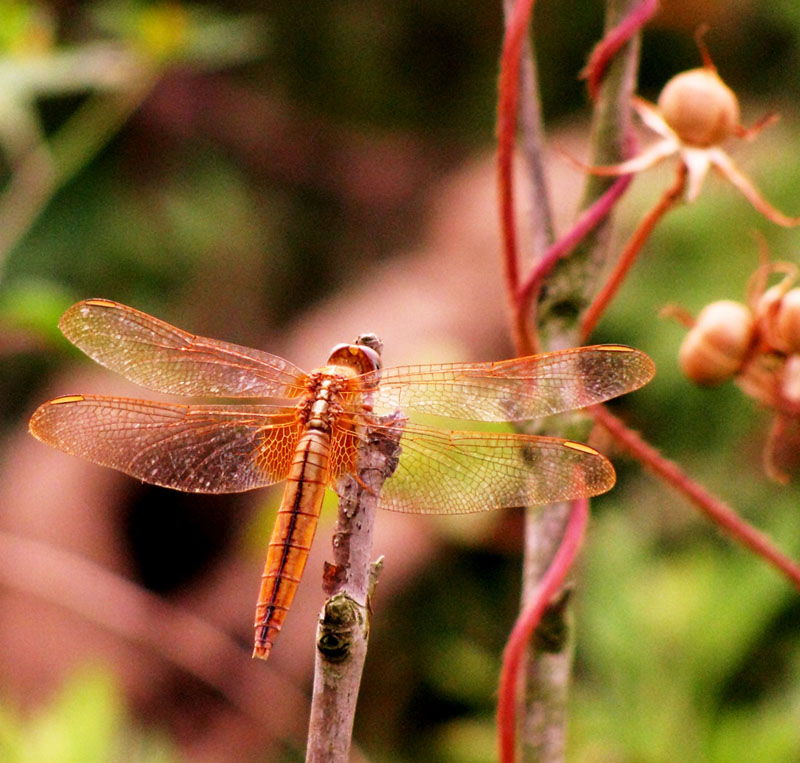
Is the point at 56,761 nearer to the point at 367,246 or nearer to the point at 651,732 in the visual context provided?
the point at 651,732

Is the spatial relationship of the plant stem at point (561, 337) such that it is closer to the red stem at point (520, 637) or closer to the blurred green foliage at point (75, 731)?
the red stem at point (520, 637)

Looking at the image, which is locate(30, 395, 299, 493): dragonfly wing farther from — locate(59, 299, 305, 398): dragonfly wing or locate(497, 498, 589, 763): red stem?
locate(497, 498, 589, 763): red stem

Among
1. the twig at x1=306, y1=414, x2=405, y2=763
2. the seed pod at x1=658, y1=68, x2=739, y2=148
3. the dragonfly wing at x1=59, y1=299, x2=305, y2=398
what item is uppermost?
the seed pod at x1=658, y1=68, x2=739, y2=148

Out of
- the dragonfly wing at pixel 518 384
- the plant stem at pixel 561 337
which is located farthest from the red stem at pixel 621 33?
the dragonfly wing at pixel 518 384

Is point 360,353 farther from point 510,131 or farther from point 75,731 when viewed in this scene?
point 75,731

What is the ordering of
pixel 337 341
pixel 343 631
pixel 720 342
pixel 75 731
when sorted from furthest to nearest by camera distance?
pixel 337 341 < pixel 75 731 < pixel 720 342 < pixel 343 631

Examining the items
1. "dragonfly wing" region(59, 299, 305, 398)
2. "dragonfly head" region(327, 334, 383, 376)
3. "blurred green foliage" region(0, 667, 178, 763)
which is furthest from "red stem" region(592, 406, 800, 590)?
"blurred green foliage" region(0, 667, 178, 763)

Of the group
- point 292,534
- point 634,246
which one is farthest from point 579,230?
point 292,534
